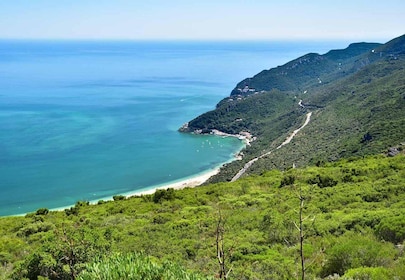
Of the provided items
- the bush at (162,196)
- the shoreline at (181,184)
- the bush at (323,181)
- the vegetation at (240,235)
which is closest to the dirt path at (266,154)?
the shoreline at (181,184)

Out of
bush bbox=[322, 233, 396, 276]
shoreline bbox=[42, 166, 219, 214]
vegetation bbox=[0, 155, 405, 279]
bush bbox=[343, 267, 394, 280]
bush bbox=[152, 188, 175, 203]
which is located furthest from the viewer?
shoreline bbox=[42, 166, 219, 214]

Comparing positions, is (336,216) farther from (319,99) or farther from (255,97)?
(255,97)

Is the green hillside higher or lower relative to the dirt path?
higher

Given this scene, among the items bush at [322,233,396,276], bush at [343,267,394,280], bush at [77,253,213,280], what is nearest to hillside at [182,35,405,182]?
bush at [322,233,396,276]

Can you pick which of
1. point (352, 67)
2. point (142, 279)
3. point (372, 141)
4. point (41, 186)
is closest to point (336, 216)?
point (142, 279)

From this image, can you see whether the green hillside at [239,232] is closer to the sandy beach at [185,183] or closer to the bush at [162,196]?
the bush at [162,196]

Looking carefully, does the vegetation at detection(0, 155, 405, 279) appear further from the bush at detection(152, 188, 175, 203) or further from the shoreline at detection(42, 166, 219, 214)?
the shoreline at detection(42, 166, 219, 214)
